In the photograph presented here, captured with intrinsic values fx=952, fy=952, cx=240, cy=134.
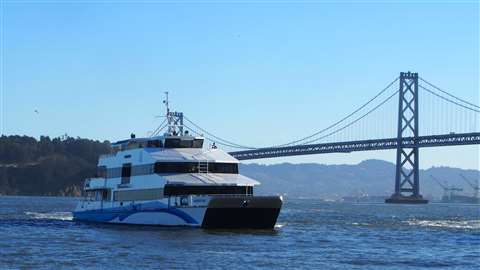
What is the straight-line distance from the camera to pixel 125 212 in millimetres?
53375

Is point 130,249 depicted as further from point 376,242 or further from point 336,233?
point 336,233

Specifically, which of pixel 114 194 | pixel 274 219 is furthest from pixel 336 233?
pixel 114 194

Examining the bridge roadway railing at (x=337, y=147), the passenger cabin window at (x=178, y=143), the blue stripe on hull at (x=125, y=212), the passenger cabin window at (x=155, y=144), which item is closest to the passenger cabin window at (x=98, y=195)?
the blue stripe on hull at (x=125, y=212)

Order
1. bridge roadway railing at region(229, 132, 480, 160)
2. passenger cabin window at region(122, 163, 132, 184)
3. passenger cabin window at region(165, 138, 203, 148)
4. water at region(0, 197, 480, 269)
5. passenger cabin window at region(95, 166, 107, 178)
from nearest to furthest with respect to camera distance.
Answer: water at region(0, 197, 480, 269), passenger cabin window at region(165, 138, 203, 148), passenger cabin window at region(122, 163, 132, 184), passenger cabin window at region(95, 166, 107, 178), bridge roadway railing at region(229, 132, 480, 160)

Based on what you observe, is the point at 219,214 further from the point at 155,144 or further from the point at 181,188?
the point at 155,144

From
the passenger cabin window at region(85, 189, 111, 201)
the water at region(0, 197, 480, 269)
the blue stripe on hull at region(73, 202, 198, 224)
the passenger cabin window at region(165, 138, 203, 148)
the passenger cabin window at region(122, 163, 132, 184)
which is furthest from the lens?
the passenger cabin window at region(85, 189, 111, 201)

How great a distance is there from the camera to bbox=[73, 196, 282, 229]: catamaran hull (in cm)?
4741

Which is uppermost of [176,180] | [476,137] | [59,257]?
[476,137]

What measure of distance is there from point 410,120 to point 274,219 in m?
94.5

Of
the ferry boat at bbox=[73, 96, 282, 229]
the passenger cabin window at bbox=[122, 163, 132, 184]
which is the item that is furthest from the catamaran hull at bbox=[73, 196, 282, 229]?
the passenger cabin window at bbox=[122, 163, 132, 184]

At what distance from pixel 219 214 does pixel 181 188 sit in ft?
9.47

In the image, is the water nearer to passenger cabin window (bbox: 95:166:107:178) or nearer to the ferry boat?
the ferry boat

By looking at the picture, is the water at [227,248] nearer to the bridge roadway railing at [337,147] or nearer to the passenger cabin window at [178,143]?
the passenger cabin window at [178,143]

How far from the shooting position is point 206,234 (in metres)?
45.3
